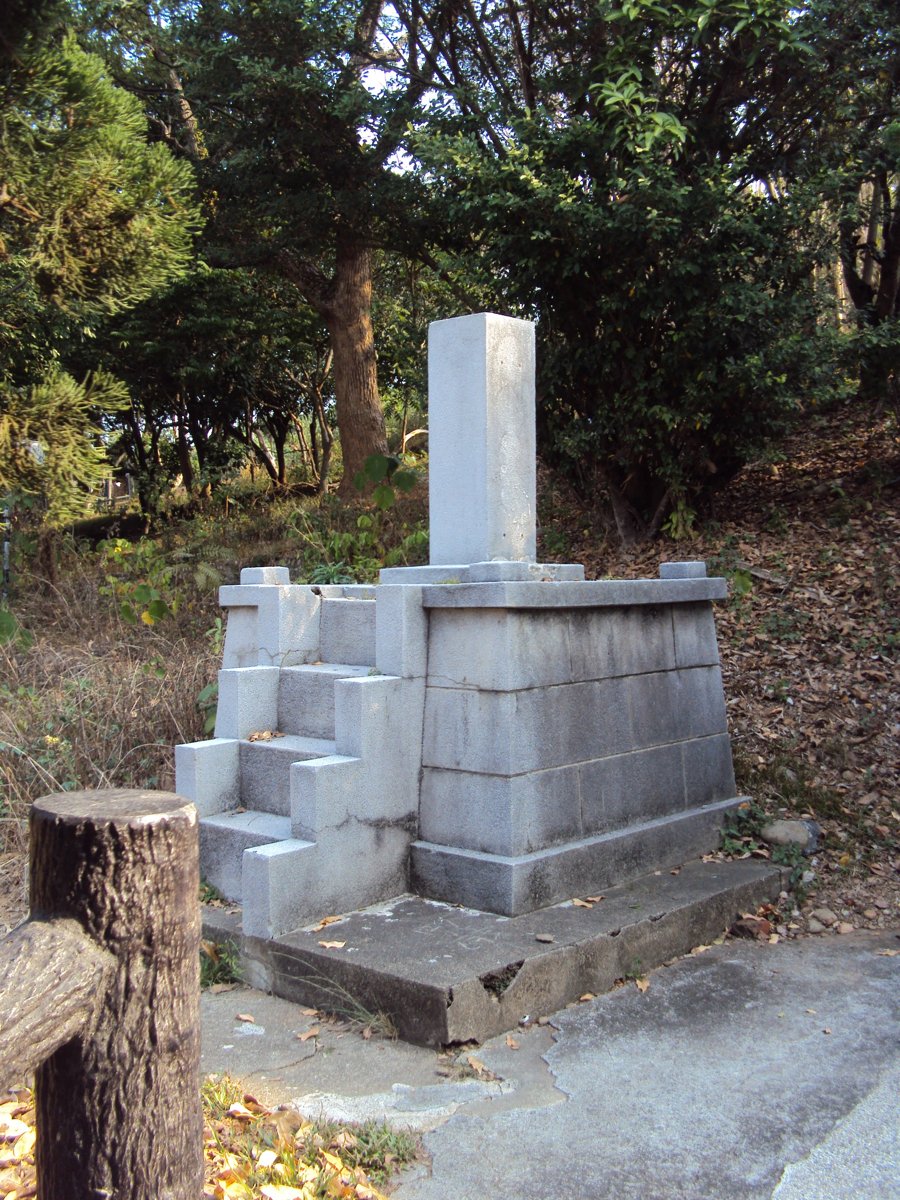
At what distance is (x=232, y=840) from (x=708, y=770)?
101 inches

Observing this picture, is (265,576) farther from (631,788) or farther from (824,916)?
(824,916)

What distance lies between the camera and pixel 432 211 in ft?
35.6

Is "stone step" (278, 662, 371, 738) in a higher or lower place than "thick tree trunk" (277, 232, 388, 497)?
lower

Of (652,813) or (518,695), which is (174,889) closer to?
(518,695)

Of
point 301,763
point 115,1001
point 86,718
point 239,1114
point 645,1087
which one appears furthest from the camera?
point 86,718

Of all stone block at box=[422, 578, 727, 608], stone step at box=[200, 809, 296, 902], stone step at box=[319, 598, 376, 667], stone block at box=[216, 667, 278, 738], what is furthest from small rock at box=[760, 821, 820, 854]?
stone block at box=[216, 667, 278, 738]

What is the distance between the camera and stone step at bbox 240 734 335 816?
4926mm

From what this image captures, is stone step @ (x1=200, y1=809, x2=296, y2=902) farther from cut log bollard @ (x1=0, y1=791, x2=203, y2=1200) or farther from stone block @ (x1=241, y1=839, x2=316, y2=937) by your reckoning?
cut log bollard @ (x1=0, y1=791, x2=203, y2=1200)

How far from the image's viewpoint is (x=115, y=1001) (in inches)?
70.5

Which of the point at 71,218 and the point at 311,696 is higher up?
the point at 71,218

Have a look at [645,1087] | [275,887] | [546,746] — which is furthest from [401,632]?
[645,1087]

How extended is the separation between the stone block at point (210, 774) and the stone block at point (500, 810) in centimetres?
102

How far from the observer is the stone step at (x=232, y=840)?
185 inches

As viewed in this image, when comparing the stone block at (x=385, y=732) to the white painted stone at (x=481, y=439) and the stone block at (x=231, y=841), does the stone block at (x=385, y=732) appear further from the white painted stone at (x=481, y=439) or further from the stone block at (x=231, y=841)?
the white painted stone at (x=481, y=439)
